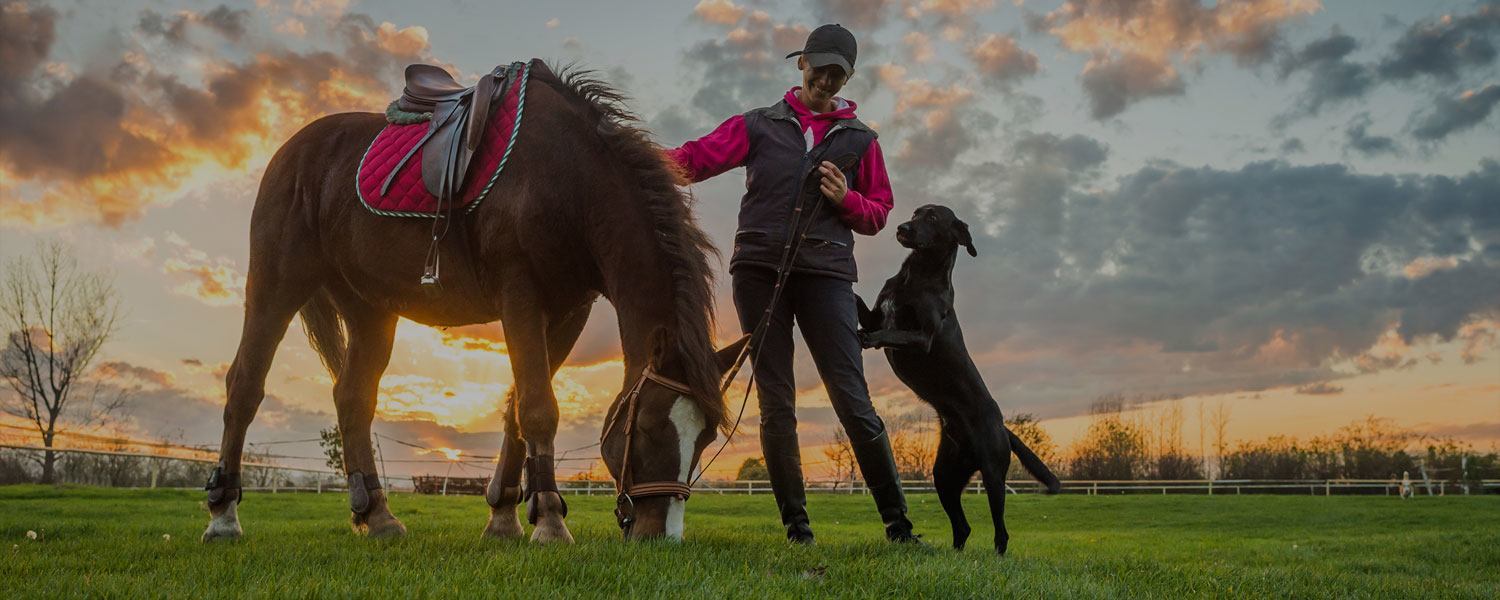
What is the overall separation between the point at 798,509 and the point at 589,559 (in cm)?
159

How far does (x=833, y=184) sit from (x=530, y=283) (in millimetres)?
1427

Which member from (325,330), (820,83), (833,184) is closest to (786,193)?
(833,184)

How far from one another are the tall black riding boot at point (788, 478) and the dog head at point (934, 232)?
1113 mm

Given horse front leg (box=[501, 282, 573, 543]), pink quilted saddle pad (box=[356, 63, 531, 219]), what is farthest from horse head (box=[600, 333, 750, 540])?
pink quilted saddle pad (box=[356, 63, 531, 219])

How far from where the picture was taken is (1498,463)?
33281 millimetres

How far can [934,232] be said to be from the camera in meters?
4.82

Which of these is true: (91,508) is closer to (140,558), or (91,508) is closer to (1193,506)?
(140,558)

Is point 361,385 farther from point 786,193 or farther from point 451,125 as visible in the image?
point 786,193

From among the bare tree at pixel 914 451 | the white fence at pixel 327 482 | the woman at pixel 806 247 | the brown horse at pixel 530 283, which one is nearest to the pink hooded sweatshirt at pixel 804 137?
the woman at pixel 806 247

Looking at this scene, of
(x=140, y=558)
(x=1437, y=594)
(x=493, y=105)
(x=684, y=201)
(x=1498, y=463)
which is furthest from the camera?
(x=1498, y=463)

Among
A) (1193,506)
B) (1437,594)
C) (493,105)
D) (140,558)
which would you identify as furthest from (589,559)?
(1193,506)

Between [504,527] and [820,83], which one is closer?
[820,83]

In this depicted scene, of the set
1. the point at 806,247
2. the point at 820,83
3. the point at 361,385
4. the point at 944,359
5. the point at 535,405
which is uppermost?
the point at 820,83

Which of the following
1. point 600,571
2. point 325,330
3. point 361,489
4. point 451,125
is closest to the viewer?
point 600,571
